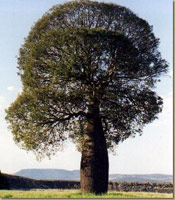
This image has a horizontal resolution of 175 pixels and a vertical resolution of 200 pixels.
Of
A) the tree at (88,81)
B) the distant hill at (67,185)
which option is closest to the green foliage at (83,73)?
the tree at (88,81)

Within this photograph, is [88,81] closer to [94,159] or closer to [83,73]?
[83,73]

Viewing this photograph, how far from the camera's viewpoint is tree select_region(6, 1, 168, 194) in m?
26.3

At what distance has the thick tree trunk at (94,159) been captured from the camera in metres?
26.1

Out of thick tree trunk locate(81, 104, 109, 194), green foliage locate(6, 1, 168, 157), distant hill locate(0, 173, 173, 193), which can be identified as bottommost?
distant hill locate(0, 173, 173, 193)

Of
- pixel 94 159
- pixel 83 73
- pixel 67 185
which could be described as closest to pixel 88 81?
pixel 83 73

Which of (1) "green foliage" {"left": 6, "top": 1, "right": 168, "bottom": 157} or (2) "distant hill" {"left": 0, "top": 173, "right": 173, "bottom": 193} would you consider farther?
(2) "distant hill" {"left": 0, "top": 173, "right": 173, "bottom": 193}

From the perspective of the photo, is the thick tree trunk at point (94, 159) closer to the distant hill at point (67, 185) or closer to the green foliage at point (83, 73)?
the green foliage at point (83, 73)

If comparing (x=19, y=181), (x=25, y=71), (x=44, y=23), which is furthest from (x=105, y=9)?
(x=19, y=181)

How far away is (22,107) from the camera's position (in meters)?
28.1

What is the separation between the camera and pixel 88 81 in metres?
26.7

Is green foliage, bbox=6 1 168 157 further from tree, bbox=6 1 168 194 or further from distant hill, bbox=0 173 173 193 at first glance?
distant hill, bbox=0 173 173 193

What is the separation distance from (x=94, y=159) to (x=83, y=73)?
17.9ft

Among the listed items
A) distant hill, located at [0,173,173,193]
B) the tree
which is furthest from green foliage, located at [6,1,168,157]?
distant hill, located at [0,173,173,193]

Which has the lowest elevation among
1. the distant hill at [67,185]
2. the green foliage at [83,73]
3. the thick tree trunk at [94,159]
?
the distant hill at [67,185]
